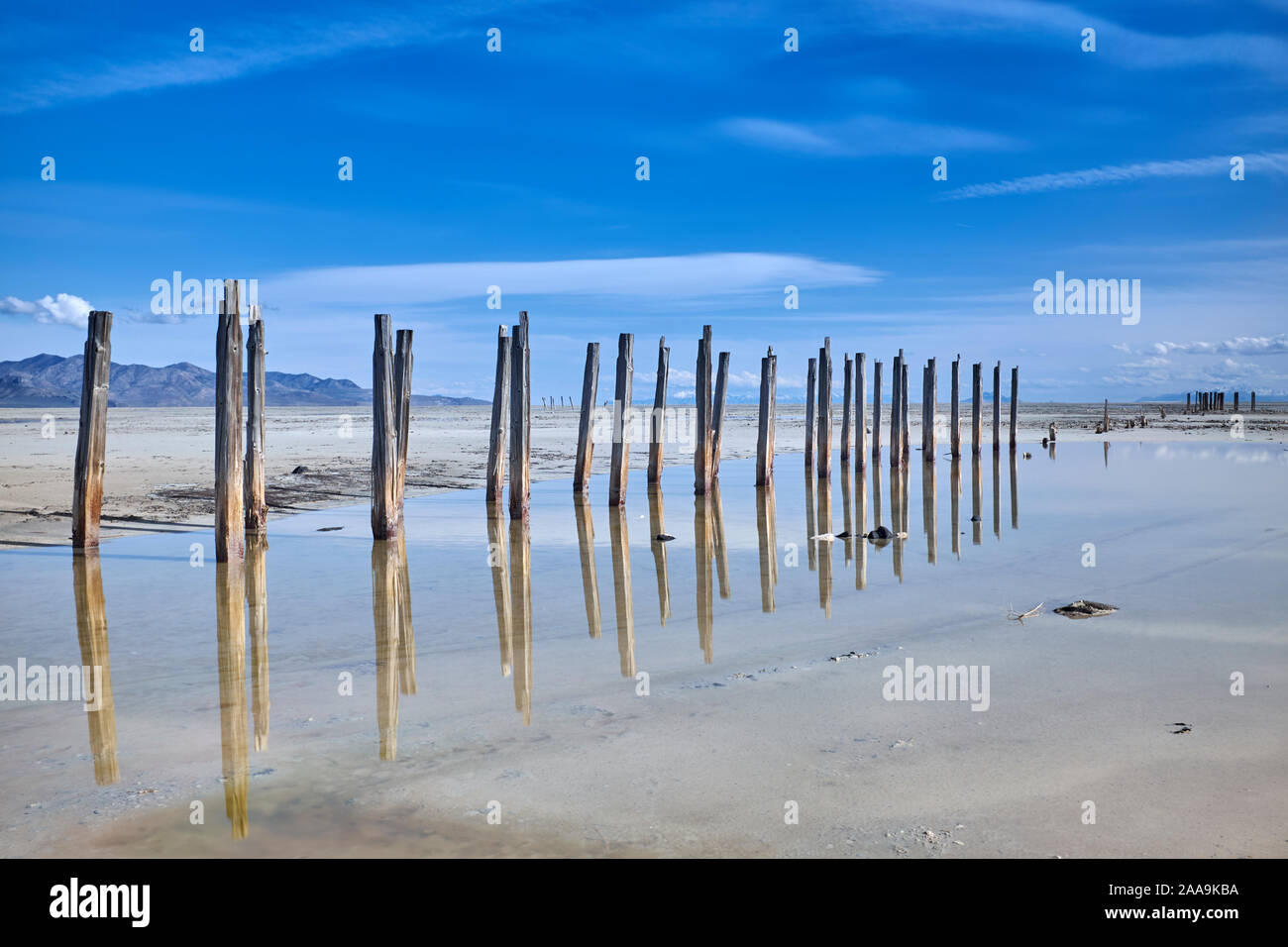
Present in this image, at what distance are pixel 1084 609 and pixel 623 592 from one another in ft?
13.9

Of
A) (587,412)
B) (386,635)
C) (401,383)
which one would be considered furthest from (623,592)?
(587,412)

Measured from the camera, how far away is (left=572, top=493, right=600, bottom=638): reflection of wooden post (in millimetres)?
8422

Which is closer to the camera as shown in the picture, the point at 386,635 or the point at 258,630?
the point at 386,635

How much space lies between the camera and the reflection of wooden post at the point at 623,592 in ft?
23.5

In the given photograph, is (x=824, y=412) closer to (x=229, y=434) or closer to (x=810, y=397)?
(x=810, y=397)

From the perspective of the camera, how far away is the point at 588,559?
11.5 metres

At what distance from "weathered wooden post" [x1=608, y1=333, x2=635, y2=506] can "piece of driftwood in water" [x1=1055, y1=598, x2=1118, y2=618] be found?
29.2 feet

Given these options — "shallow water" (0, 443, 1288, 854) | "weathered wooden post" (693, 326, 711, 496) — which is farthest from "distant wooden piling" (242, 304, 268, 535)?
"weathered wooden post" (693, 326, 711, 496)

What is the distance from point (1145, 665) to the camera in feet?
22.0

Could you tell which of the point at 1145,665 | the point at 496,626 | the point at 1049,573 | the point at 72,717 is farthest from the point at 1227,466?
the point at 72,717

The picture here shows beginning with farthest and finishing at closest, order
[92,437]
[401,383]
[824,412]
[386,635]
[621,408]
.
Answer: [824,412] < [621,408] < [401,383] < [92,437] < [386,635]

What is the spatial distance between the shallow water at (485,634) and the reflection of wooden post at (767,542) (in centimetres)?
8
